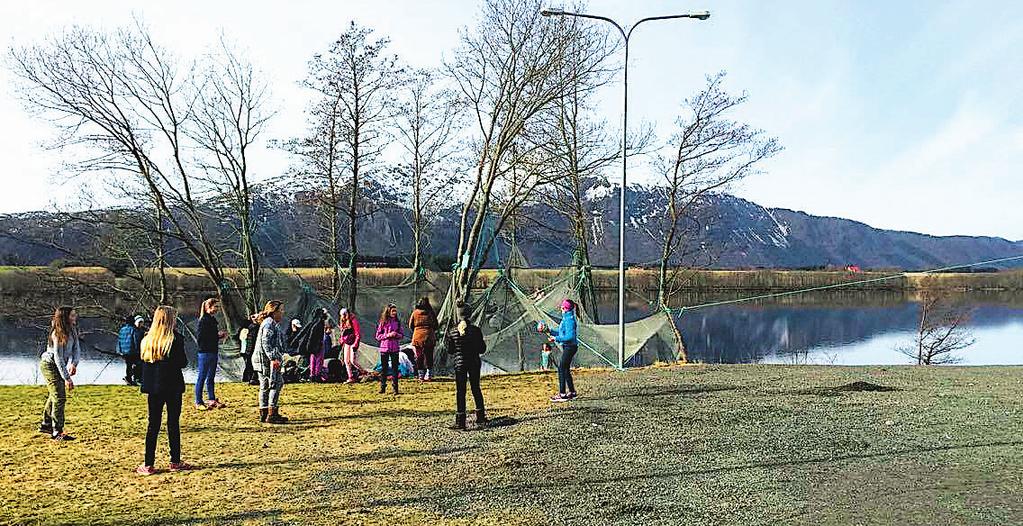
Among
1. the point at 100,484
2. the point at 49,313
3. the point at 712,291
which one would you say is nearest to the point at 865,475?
the point at 100,484

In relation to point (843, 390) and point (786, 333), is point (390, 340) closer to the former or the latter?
point (843, 390)

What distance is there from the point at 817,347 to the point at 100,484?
3493cm

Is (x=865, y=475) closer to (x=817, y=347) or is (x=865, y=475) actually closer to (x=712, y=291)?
(x=817, y=347)

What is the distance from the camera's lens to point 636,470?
25.9 ft

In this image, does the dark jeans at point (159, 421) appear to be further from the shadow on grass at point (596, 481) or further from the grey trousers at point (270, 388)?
the shadow on grass at point (596, 481)

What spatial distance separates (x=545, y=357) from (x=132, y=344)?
9.09m

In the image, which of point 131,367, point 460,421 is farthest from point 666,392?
point 131,367

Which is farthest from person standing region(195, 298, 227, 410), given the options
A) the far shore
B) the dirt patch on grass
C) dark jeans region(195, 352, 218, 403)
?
the dirt patch on grass

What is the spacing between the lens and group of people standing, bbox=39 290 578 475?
784cm

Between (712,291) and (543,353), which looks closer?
(543,353)

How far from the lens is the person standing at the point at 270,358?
10.1 m

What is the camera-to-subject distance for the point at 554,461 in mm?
8312

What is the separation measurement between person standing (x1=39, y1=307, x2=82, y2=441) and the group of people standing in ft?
0.04

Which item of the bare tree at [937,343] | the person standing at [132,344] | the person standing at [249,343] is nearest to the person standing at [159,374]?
the person standing at [249,343]
